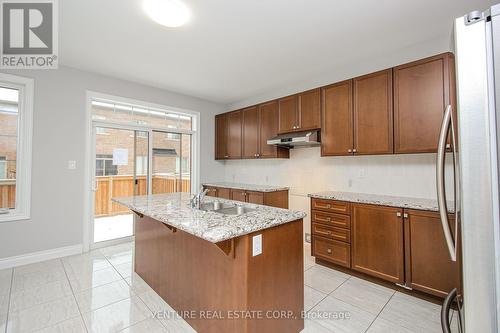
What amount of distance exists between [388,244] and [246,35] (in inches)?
105

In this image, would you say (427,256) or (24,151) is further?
(24,151)

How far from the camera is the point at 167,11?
6.54ft

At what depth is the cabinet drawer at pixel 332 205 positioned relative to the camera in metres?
2.65

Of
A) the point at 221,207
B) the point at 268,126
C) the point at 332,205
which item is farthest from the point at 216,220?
the point at 268,126

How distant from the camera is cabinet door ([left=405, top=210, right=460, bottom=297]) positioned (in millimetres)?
2021

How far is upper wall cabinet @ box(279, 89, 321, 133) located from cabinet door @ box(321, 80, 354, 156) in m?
0.13

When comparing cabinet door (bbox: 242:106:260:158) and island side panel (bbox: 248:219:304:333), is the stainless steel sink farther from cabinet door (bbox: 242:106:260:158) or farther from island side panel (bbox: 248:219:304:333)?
cabinet door (bbox: 242:106:260:158)

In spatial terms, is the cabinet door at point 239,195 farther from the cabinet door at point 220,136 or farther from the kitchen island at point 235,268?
the kitchen island at point 235,268

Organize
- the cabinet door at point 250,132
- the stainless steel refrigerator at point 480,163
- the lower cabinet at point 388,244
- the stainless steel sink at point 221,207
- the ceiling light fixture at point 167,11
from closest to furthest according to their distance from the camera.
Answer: the stainless steel refrigerator at point 480,163 < the ceiling light fixture at point 167,11 < the lower cabinet at point 388,244 < the stainless steel sink at point 221,207 < the cabinet door at point 250,132

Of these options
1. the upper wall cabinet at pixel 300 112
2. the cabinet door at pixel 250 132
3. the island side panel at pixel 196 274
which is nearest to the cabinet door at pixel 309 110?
the upper wall cabinet at pixel 300 112

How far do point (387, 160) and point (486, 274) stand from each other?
7.58 feet

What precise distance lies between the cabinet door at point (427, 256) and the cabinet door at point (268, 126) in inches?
85.7

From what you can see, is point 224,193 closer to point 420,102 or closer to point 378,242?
point 378,242

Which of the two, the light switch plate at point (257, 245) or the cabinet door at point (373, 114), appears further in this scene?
the cabinet door at point (373, 114)
